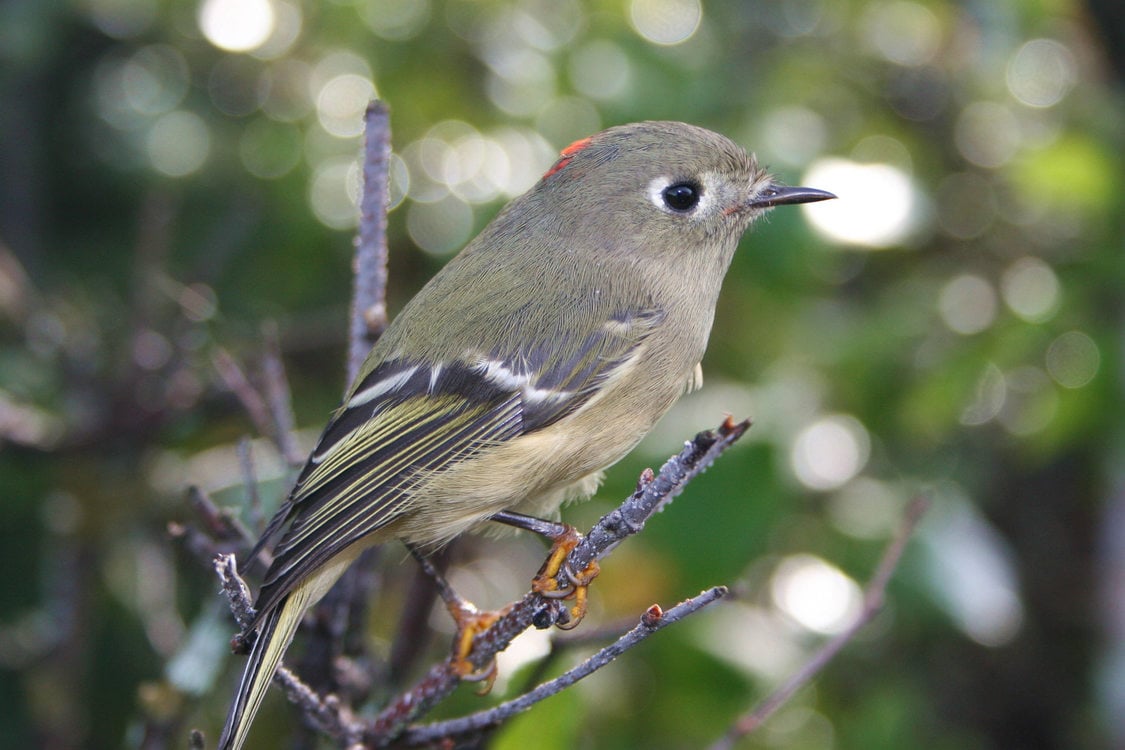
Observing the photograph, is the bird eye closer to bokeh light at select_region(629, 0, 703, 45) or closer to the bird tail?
bokeh light at select_region(629, 0, 703, 45)

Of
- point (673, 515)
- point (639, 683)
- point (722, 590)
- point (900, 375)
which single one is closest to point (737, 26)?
point (900, 375)

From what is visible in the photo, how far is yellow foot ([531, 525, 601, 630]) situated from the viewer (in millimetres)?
1390

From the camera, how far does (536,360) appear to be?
1.73 meters

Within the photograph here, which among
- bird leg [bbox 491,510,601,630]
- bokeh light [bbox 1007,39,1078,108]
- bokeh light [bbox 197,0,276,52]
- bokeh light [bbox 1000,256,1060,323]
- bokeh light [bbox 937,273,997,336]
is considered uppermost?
bokeh light [bbox 1007,39,1078,108]

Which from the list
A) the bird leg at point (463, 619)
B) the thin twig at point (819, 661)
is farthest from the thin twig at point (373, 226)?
the thin twig at point (819, 661)

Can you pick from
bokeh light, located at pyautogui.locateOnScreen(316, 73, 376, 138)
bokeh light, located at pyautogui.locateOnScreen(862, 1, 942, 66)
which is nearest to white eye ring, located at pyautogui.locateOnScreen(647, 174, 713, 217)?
bokeh light, located at pyautogui.locateOnScreen(316, 73, 376, 138)

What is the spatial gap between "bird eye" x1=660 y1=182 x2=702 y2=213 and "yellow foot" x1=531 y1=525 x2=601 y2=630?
0.62 m

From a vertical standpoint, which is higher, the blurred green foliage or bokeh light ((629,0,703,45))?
bokeh light ((629,0,703,45))

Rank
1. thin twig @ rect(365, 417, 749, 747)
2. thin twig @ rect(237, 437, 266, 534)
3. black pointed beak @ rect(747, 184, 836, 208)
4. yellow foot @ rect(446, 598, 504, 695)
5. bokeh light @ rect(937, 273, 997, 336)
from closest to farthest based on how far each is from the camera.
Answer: thin twig @ rect(365, 417, 749, 747) → thin twig @ rect(237, 437, 266, 534) → yellow foot @ rect(446, 598, 504, 695) → black pointed beak @ rect(747, 184, 836, 208) → bokeh light @ rect(937, 273, 997, 336)

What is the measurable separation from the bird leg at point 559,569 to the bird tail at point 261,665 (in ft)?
0.96

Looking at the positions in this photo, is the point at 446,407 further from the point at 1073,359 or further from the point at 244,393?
the point at 1073,359

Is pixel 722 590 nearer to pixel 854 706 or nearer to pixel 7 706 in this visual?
pixel 854 706

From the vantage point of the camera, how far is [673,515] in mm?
1954

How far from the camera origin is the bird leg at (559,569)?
4.58ft
